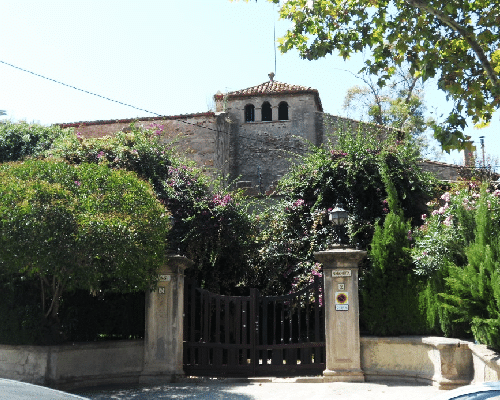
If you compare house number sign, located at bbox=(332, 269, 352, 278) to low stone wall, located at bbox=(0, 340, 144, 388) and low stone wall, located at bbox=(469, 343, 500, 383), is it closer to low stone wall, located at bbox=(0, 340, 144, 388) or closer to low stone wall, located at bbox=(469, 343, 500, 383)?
low stone wall, located at bbox=(469, 343, 500, 383)

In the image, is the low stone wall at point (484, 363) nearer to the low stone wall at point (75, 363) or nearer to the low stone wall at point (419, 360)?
the low stone wall at point (419, 360)

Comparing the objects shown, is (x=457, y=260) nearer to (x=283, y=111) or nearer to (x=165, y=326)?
(x=165, y=326)

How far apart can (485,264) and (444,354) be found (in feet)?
5.62

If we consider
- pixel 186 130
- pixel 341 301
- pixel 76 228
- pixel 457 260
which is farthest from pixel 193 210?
pixel 186 130

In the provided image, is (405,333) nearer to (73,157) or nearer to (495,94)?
(495,94)

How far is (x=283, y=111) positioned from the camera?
2431cm

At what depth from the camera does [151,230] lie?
397 inches

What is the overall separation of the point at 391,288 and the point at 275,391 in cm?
292

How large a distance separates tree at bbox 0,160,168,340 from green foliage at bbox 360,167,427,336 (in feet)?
13.2

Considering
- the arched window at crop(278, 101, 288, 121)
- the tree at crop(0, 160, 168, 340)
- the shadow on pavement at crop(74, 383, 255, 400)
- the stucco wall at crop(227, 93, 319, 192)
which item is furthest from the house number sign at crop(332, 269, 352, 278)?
the arched window at crop(278, 101, 288, 121)

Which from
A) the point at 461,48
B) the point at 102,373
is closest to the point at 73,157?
the point at 102,373

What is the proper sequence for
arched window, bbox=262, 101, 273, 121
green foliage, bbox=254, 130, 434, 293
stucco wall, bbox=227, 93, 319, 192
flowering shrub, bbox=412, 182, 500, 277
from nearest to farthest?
flowering shrub, bbox=412, 182, 500, 277, green foliage, bbox=254, 130, 434, 293, stucco wall, bbox=227, 93, 319, 192, arched window, bbox=262, 101, 273, 121

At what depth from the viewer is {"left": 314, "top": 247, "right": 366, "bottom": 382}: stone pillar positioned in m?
10.9

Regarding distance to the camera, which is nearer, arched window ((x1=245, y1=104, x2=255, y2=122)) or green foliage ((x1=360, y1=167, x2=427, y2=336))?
green foliage ((x1=360, y1=167, x2=427, y2=336))
